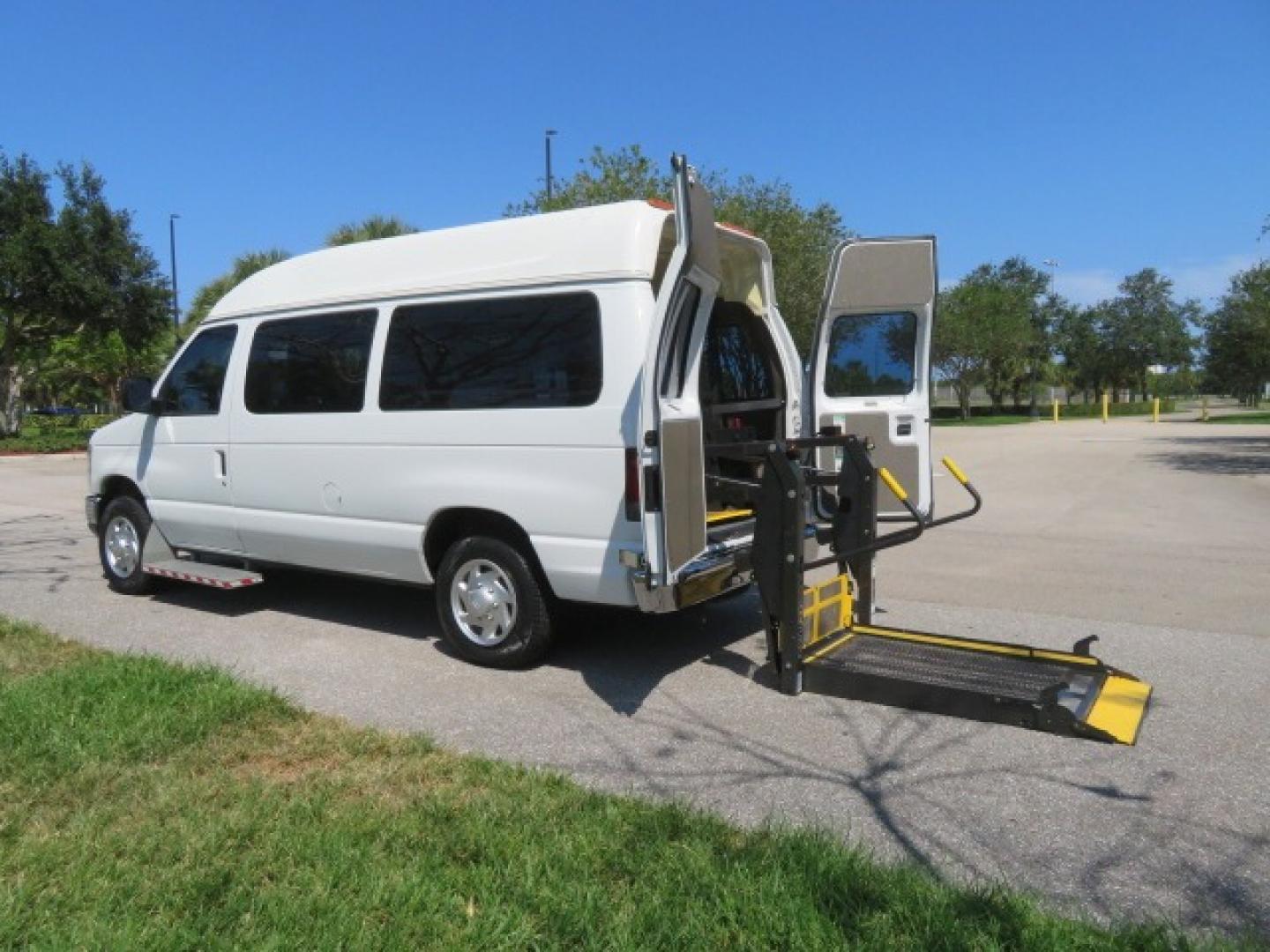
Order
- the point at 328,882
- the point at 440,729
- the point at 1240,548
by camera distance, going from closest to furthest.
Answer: the point at 328,882, the point at 440,729, the point at 1240,548

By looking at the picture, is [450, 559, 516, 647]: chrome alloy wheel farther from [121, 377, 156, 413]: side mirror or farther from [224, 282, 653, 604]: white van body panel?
[121, 377, 156, 413]: side mirror

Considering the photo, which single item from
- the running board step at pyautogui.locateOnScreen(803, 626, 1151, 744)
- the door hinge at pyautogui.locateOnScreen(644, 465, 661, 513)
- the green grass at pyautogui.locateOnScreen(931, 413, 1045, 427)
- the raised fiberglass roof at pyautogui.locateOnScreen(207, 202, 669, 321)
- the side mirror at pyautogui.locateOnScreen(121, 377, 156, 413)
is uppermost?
the raised fiberglass roof at pyautogui.locateOnScreen(207, 202, 669, 321)

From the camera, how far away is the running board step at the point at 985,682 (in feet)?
14.4

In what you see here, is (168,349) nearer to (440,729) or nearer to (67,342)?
(67,342)

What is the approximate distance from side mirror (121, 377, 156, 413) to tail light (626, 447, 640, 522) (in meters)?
4.32

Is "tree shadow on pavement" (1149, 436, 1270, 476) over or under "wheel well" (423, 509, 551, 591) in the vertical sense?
under

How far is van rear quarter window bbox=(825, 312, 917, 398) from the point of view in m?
7.12

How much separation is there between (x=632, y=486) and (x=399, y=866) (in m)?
2.17

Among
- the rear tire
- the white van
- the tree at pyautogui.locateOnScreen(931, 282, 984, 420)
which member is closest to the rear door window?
the white van

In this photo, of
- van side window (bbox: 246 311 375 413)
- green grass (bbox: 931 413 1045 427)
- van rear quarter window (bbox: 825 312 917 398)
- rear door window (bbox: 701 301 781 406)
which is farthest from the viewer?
green grass (bbox: 931 413 1045 427)

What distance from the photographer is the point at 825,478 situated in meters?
5.58

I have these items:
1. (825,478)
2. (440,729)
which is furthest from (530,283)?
(440,729)

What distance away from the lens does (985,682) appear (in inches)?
188

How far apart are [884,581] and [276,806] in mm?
5722
